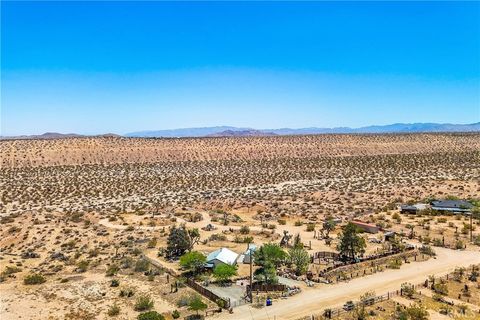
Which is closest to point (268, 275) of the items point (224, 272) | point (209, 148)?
point (224, 272)

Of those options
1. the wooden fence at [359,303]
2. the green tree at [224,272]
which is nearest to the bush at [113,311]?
the green tree at [224,272]

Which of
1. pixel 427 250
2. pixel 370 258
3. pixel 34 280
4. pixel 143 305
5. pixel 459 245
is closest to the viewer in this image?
pixel 143 305

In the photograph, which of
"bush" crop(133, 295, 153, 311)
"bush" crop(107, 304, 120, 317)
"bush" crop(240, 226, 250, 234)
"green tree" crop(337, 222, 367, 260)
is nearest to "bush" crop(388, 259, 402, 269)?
"green tree" crop(337, 222, 367, 260)

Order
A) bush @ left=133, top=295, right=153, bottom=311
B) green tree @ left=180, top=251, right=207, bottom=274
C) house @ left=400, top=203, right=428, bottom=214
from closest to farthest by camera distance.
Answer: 1. bush @ left=133, top=295, right=153, bottom=311
2. green tree @ left=180, top=251, right=207, bottom=274
3. house @ left=400, top=203, right=428, bottom=214

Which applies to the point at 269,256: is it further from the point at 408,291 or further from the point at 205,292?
the point at 408,291

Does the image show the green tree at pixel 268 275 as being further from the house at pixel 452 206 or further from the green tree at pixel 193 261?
the house at pixel 452 206

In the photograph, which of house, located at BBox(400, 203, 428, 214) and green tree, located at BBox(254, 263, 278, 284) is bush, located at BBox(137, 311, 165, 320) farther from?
house, located at BBox(400, 203, 428, 214)
